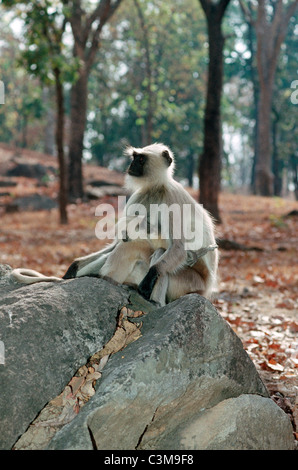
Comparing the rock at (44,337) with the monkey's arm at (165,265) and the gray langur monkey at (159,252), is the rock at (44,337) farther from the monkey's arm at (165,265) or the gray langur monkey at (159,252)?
the gray langur monkey at (159,252)

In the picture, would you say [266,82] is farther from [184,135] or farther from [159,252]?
[159,252]

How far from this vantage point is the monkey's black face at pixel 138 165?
4008 mm

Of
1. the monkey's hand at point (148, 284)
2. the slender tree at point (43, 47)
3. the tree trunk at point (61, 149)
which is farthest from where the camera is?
the tree trunk at point (61, 149)

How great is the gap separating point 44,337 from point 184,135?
28.5m

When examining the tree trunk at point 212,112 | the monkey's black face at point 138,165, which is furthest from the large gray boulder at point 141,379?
the tree trunk at point 212,112

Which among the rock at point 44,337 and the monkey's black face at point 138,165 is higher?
the monkey's black face at point 138,165

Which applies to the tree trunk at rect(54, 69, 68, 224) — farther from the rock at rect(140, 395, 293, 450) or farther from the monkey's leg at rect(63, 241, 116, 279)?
the rock at rect(140, 395, 293, 450)

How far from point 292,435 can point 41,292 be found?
175cm

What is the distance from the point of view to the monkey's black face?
13.1 ft

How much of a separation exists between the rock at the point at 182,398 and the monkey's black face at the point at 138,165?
1.40m

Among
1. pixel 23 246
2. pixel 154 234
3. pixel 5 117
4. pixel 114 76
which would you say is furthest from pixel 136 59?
pixel 154 234

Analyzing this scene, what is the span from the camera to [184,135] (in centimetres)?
3028

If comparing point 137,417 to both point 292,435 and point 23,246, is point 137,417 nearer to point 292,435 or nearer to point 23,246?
point 292,435

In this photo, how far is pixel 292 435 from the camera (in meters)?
2.84
